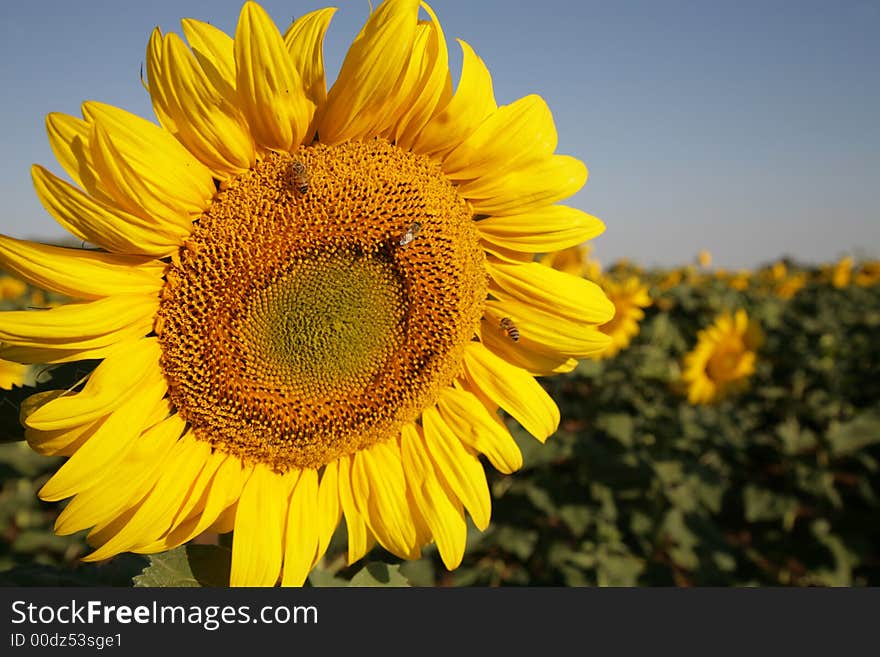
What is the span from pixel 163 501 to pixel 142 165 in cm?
74

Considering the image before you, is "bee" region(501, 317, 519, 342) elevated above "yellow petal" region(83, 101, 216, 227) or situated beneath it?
situated beneath

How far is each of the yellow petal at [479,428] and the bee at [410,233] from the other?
1.41ft

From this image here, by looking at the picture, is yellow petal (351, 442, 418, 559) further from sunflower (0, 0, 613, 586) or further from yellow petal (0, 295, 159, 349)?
yellow petal (0, 295, 159, 349)

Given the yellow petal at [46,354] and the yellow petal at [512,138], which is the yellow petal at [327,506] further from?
the yellow petal at [512,138]

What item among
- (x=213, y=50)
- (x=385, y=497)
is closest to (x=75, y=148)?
(x=213, y=50)

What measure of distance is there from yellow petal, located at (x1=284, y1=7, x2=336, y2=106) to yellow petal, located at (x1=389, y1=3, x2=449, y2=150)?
188 mm

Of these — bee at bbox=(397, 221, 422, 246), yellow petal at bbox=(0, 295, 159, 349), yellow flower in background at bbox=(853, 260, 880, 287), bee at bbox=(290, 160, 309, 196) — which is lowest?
yellow petal at bbox=(0, 295, 159, 349)

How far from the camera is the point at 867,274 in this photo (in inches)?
588

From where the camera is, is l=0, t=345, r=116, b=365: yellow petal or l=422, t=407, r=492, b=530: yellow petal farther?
l=422, t=407, r=492, b=530: yellow petal

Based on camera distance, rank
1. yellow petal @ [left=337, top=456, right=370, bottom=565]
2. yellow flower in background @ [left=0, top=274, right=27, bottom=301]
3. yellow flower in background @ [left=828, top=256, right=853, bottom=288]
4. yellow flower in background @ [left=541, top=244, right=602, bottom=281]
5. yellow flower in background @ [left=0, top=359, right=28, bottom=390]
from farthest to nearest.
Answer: yellow flower in background @ [left=828, top=256, right=853, bottom=288]
yellow flower in background @ [left=0, top=274, right=27, bottom=301]
yellow flower in background @ [left=541, top=244, right=602, bottom=281]
yellow flower in background @ [left=0, top=359, right=28, bottom=390]
yellow petal @ [left=337, top=456, right=370, bottom=565]

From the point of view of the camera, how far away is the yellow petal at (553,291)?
1.78 metres

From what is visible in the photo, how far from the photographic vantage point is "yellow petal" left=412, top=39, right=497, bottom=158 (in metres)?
1.54

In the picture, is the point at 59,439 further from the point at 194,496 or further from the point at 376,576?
the point at 376,576

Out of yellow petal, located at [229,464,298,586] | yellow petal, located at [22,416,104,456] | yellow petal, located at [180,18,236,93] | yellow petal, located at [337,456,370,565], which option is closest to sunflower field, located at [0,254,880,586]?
yellow petal, located at [337,456,370,565]
